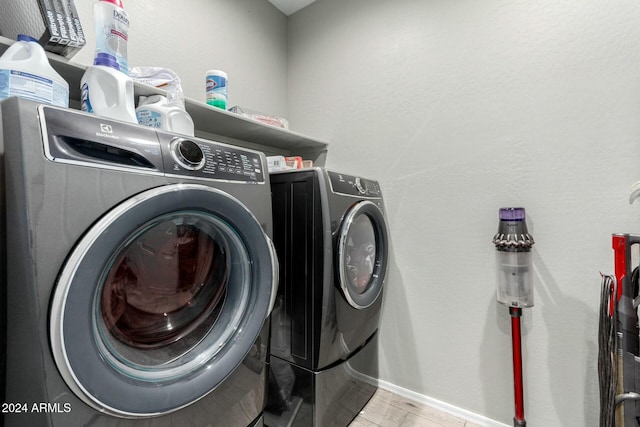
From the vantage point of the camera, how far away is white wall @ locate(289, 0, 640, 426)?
1.17 meters

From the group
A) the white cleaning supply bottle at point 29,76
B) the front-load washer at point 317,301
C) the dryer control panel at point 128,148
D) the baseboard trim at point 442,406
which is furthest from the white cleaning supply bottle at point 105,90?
the baseboard trim at point 442,406

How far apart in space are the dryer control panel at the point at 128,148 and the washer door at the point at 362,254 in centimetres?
54

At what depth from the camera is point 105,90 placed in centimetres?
88

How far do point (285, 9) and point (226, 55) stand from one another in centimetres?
70

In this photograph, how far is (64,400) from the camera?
56 cm

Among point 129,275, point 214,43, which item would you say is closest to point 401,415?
point 129,275

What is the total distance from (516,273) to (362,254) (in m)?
0.66

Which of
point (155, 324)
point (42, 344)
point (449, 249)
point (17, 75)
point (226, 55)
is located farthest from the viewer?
point (226, 55)

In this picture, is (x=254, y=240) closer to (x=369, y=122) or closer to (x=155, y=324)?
(x=155, y=324)

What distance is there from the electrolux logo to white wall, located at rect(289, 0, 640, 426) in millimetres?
1339

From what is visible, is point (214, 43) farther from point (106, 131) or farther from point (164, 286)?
point (164, 286)

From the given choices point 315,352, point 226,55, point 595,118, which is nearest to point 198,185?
point 315,352

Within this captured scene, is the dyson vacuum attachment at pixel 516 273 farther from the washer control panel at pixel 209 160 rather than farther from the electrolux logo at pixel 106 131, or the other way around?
the electrolux logo at pixel 106 131

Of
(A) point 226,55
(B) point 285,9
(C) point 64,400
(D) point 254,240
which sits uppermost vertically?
(B) point 285,9
